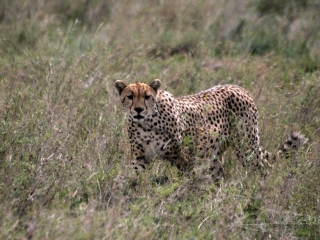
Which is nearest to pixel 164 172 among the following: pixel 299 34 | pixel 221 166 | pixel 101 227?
pixel 221 166

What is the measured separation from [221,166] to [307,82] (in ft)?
7.38

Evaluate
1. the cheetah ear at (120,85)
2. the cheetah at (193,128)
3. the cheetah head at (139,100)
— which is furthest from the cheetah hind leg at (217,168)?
the cheetah ear at (120,85)

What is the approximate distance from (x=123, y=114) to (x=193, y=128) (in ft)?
2.20

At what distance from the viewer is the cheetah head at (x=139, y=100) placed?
5.56m

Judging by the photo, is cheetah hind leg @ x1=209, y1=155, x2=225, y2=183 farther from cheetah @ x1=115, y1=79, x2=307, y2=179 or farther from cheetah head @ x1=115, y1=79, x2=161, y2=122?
cheetah head @ x1=115, y1=79, x2=161, y2=122

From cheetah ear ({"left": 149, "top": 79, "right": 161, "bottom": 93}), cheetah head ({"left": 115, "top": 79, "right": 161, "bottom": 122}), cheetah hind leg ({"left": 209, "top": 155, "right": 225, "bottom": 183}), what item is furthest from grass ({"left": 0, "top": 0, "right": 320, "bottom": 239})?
cheetah ear ({"left": 149, "top": 79, "right": 161, "bottom": 93})

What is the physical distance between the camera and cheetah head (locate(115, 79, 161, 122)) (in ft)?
18.2

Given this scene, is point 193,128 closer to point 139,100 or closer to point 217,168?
point 217,168

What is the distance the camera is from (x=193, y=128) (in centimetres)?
591

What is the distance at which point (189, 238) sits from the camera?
14.5ft

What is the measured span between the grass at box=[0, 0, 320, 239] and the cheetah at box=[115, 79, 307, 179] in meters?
0.14

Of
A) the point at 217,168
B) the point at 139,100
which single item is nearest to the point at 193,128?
the point at 217,168

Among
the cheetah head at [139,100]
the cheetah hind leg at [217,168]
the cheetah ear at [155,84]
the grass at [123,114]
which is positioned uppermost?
the cheetah ear at [155,84]

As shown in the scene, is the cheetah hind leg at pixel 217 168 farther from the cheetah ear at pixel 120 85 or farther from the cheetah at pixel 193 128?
the cheetah ear at pixel 120 85
